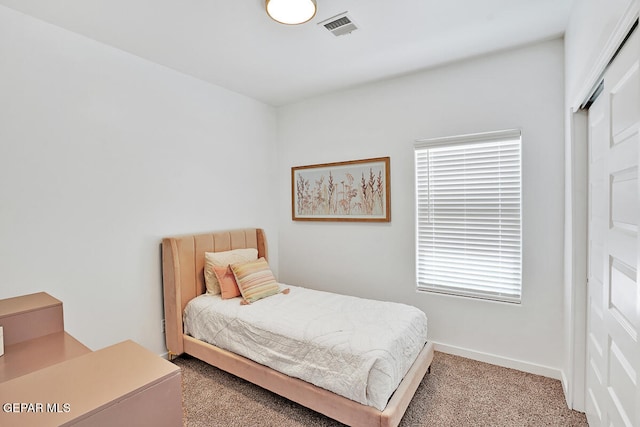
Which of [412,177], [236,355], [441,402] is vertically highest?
[412,177]

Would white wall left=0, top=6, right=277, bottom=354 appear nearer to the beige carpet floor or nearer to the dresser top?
the dresser top

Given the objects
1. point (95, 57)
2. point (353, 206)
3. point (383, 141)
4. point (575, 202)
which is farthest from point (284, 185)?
point (575, 202)

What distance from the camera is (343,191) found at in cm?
352

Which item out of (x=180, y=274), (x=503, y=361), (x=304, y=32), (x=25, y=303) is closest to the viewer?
(x=25, y=303)

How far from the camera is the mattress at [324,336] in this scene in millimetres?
1839

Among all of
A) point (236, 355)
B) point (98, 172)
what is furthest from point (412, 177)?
point (98, 172)

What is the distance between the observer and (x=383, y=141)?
322 cm

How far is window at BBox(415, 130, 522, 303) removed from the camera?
8.61 feet

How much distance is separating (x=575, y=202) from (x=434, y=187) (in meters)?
1.08

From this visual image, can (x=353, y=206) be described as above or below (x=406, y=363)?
above

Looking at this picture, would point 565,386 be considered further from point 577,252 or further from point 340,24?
point 340,24

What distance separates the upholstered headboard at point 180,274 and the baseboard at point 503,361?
2346mm

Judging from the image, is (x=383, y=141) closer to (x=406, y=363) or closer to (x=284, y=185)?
(x=284, y=185)

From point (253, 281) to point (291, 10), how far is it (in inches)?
83.7
